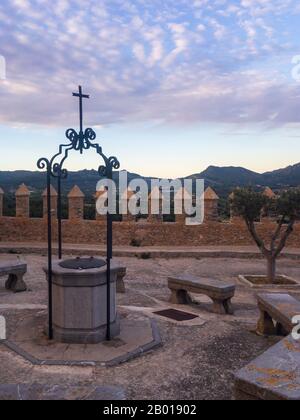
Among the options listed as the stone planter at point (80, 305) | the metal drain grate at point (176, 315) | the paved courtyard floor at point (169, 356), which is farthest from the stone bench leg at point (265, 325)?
the stone planter at point (80, 305)

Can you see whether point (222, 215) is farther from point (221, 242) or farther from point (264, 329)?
point (264, 329)

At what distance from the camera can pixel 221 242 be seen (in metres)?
15.2

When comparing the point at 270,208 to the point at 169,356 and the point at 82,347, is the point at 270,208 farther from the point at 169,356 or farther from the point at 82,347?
the point at 82,347

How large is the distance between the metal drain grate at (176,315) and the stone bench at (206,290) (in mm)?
623

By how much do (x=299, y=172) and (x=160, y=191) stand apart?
999 inches

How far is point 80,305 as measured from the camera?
5430mm

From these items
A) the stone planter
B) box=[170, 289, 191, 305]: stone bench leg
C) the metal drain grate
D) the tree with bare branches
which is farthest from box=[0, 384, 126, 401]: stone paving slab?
the tree with bare branches

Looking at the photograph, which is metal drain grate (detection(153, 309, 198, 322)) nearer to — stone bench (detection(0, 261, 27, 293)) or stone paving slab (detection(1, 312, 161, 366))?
stone paving slab (detection(1, 312, 161, 366))

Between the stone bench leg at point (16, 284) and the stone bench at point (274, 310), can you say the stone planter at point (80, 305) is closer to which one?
the stone bench at point (274, 310)

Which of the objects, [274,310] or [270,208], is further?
[270,208]

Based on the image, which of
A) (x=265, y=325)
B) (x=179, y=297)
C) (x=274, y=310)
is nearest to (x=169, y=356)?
(x=274, y=310)

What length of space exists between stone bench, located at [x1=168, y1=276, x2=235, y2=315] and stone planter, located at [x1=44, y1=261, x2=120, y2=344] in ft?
8.43

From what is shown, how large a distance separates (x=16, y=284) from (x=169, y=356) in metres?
4.75

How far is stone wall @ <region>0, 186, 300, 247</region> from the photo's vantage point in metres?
15.0
